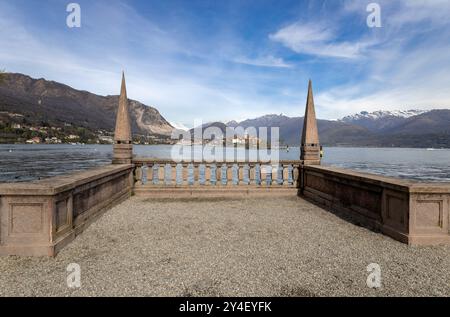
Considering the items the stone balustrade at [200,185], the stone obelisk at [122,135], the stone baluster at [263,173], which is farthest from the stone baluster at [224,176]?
the stone obelisk at [122,135]

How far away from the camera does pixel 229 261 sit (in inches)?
193

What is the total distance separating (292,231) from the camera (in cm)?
674

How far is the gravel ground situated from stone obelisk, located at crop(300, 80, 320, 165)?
4.26 metres

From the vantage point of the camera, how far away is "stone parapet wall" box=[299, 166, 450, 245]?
18.6 ft

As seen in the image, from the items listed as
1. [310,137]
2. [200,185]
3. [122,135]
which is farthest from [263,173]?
[122,135]

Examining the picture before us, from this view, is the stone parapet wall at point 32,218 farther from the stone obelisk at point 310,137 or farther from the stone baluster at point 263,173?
the stone obelisk at point 310,137

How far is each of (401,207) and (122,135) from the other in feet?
30.9

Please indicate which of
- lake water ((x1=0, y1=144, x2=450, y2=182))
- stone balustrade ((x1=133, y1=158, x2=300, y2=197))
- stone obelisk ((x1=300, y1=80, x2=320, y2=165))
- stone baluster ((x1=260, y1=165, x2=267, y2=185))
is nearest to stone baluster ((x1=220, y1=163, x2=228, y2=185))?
stone balustrade ((x1=133, y1=158, x2=300, y2=197))

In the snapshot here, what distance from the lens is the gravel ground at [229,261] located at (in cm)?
397

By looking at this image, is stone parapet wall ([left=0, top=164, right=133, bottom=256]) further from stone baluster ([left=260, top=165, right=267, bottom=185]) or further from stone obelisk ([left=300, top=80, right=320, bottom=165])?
stone obelisk ([left=300, top=80, right=320, bottom=165])

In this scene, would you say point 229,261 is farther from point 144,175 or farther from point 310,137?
point 310,137

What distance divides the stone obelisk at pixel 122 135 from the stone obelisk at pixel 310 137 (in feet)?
23.3

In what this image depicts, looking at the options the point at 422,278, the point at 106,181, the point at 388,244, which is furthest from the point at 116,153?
the point at 422,278
